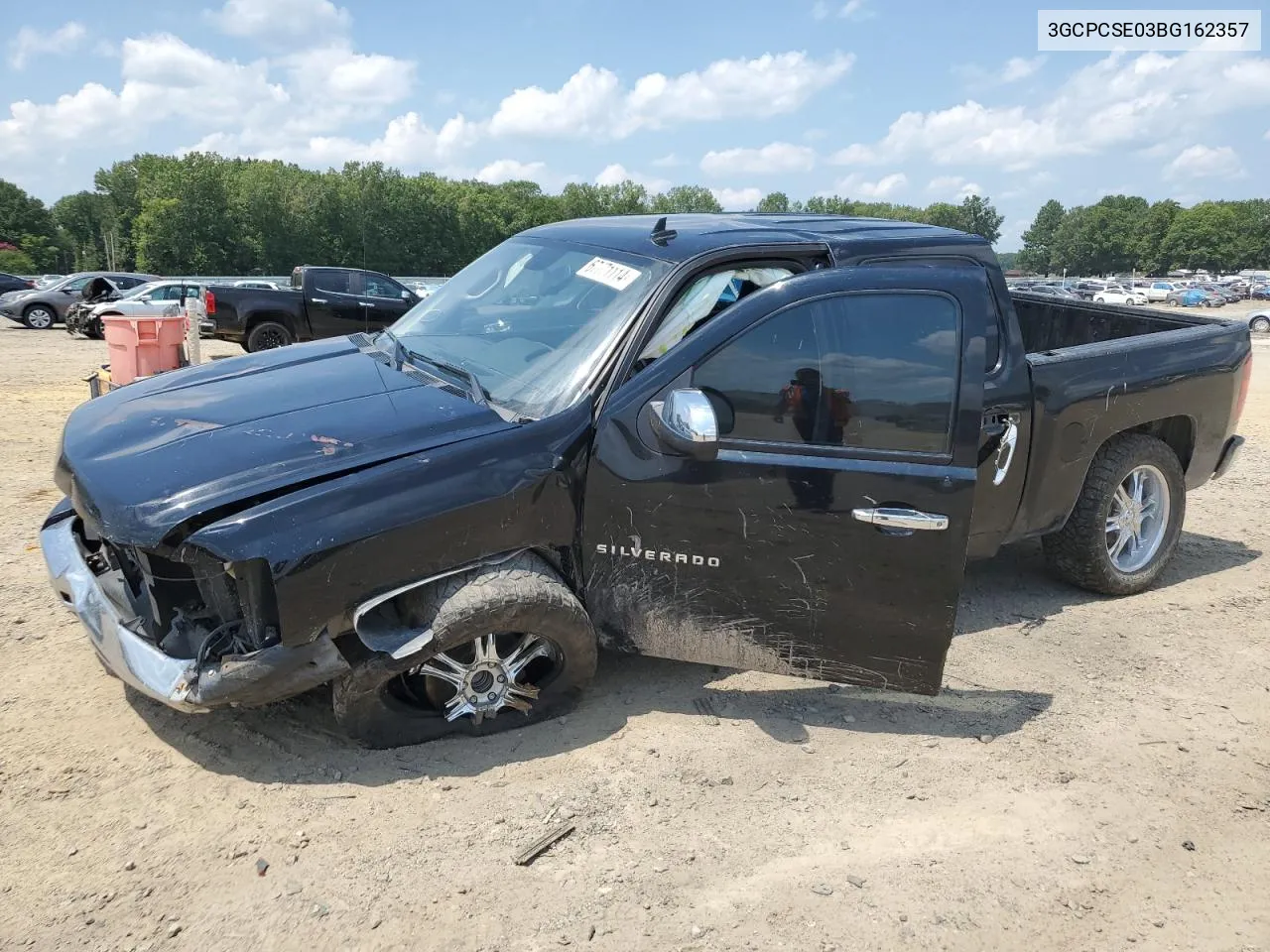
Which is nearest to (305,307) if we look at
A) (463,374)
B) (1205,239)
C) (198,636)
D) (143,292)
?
(143,292)

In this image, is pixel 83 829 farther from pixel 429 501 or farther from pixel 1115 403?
pixel 1115 403

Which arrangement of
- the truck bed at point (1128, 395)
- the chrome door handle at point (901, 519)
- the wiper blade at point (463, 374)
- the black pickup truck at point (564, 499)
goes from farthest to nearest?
the truck bed at point (1128, 395) < the wiper blade at point (463, 374) < the chrome door handle at point (901, 519) < the black pickup truck at point (564, 499)

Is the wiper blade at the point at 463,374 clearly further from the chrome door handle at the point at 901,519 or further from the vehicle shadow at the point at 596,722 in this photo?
the chrome door handle at the point at 901,519

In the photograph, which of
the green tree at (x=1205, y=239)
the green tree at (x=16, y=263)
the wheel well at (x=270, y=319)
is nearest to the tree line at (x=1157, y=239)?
the green tree at (x=1205, y=239)

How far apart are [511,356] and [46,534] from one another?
2014 millimetres

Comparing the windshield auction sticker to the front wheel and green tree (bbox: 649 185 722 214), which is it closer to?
the front wheel

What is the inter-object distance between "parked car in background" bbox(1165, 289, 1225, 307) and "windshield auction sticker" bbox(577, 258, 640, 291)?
61372 mm

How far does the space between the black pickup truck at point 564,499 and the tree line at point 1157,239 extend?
461 ft

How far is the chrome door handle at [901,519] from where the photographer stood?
3314mm

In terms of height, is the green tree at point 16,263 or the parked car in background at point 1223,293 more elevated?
the green tree at point 16,263

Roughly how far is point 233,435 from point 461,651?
110 centimetres

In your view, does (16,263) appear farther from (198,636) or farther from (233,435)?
(198,636)

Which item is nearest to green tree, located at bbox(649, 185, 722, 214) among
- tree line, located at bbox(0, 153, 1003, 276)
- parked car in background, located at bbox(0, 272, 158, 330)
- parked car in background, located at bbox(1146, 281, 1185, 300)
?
tree line, located at bbox(0, 153, 1003, 276)

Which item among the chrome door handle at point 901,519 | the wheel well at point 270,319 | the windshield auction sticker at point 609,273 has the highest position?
the windshield auction sticker at point 609,273
